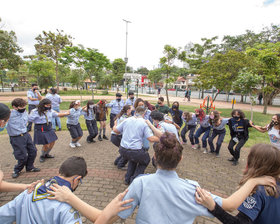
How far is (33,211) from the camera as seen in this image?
136cm

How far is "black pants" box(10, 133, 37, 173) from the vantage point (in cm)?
395

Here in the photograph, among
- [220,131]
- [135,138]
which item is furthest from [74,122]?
[220,131]

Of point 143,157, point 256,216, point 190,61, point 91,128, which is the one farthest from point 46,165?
point 190,61

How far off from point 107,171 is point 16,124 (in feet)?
8.16

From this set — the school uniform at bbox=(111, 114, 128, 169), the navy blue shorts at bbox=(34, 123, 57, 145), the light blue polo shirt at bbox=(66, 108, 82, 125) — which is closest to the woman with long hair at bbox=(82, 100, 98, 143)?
the light blue polo shirt at bbox=(66, 108, 82, 125)

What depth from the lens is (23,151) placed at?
399cm

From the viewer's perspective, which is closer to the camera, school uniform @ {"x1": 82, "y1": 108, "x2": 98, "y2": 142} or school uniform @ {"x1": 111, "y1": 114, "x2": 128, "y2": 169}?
school uniform @ {"x1": 111, "y1": 114, "x2": 128, "y2": 169}

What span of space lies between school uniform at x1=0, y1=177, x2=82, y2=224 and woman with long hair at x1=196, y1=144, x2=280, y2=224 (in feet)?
3.54

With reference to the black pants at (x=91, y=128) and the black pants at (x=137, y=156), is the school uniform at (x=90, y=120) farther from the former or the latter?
the black pants at (x=137, y=156)

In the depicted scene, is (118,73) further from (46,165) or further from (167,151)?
(167,151)

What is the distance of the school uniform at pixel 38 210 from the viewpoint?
134cm

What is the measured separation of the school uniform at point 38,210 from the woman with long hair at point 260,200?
1.08 m

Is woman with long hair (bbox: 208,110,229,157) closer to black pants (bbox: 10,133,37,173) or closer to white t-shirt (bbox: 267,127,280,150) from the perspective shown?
white t-shirt (bbox: 267,127,280,150)

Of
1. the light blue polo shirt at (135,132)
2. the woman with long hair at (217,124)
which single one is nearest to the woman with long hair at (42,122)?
the light blue polo shirt at (135,132)
